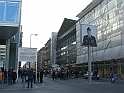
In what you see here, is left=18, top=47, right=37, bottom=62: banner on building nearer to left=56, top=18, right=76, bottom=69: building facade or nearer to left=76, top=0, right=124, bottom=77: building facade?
left=76, top=0, right=124, bottom=77: building facade

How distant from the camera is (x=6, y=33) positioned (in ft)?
90.5

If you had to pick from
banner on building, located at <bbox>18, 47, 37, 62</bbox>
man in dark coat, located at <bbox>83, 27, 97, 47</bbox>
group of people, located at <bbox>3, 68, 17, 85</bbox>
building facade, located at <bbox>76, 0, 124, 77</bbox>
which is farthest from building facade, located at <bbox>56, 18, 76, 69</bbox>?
group of people, located at <bbox>3, 68, 17, 85</bbox>

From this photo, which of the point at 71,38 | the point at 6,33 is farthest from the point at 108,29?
the point at 71,38

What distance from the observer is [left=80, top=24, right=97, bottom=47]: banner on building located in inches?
1321

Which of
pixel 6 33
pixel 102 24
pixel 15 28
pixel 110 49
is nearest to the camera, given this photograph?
pixel 15 28

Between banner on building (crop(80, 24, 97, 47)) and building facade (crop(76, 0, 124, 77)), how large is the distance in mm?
5944

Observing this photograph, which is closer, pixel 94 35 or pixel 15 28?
pixel 15 28

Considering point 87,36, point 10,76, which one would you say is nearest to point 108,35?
point 87,36

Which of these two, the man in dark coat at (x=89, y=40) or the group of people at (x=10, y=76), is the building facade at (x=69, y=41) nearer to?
the man in dark coat at (x=89, y=40)

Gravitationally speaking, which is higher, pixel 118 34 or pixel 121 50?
pixel 118 34

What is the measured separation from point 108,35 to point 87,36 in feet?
37.2

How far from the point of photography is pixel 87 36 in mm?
33906

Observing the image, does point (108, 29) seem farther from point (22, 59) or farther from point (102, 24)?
point (22, 59)

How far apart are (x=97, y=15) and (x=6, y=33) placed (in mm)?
27397
